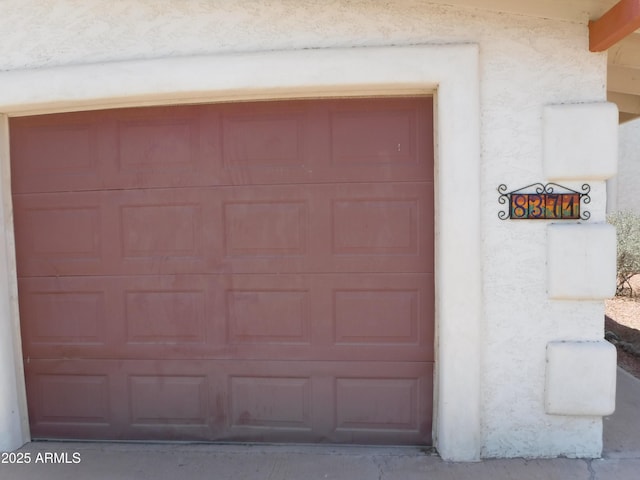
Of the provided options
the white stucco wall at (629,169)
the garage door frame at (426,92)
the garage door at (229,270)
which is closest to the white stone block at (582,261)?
the garage door frame at (426,92)

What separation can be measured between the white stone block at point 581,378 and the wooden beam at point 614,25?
189 centimetres

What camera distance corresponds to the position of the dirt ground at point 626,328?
5.35 m

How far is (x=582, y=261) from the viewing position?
9.96ft

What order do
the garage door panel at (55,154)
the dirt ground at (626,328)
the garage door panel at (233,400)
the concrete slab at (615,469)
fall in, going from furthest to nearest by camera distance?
the dirt ground at (626,328)
the garage door panel at (55,154)
the garage door panel at (233,400)
the concrete slab at (615,469)

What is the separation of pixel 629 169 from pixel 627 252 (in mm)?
5815

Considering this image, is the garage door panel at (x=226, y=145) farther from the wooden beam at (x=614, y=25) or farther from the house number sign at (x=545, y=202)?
the wooden beam at (x=614, y=25)

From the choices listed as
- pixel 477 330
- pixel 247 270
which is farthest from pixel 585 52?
pixel 247 270

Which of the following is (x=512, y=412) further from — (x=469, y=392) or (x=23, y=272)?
(x=23, y=272)

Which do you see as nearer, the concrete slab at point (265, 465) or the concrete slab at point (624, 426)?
the concrete slab at point (265, 465)

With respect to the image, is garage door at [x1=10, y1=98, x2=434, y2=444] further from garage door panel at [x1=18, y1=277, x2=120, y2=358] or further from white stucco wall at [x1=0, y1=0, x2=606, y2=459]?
white stucco wall at [x1=0, y1=0, x2=606, y2=459]

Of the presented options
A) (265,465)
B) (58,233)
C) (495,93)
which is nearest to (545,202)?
(495,93)

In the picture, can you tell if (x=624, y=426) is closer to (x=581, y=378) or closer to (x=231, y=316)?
(x=581, y=378)

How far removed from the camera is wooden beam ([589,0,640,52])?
8.79 ft

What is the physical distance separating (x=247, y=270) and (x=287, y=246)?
0.34 metres
